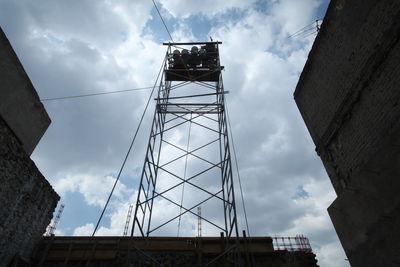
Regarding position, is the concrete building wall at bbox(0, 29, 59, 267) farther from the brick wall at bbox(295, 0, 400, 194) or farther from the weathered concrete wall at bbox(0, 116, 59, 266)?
the brick wall at bbox(295, 0, 400, 194)

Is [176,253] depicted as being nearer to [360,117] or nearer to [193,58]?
[360,117]

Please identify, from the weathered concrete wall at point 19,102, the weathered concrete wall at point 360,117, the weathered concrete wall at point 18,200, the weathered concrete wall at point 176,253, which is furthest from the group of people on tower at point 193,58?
the weathered concrete wall at point 176,253

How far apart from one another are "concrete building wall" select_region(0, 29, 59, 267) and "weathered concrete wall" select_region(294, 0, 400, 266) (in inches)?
344

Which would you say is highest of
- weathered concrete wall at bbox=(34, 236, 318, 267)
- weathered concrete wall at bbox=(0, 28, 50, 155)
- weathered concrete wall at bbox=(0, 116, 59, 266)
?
weathered concrete wall at bbox=(0, 28, 50, 155)

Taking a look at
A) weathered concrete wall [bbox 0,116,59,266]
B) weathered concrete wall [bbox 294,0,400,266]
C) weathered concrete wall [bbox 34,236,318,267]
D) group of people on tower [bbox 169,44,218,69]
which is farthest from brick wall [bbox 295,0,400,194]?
weathered concrete wall [bbox 0,116,59,266]

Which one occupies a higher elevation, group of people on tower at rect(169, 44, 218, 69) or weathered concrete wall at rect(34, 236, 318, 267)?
group of people on tower at rect(169, 44, 218, 69)

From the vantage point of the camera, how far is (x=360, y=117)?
533 cm

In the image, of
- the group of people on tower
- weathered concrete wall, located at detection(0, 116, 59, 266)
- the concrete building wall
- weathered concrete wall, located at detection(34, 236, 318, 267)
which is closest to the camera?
the concrete building wall

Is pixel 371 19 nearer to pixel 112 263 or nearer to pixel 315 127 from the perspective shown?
pixel 315 127

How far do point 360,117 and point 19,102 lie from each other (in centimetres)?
961

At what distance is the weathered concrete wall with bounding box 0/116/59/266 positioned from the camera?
6.82 meters

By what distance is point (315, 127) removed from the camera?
7.09 m

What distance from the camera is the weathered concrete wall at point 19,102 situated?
21.5 ft

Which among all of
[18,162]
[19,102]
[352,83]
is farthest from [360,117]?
[18,162]
